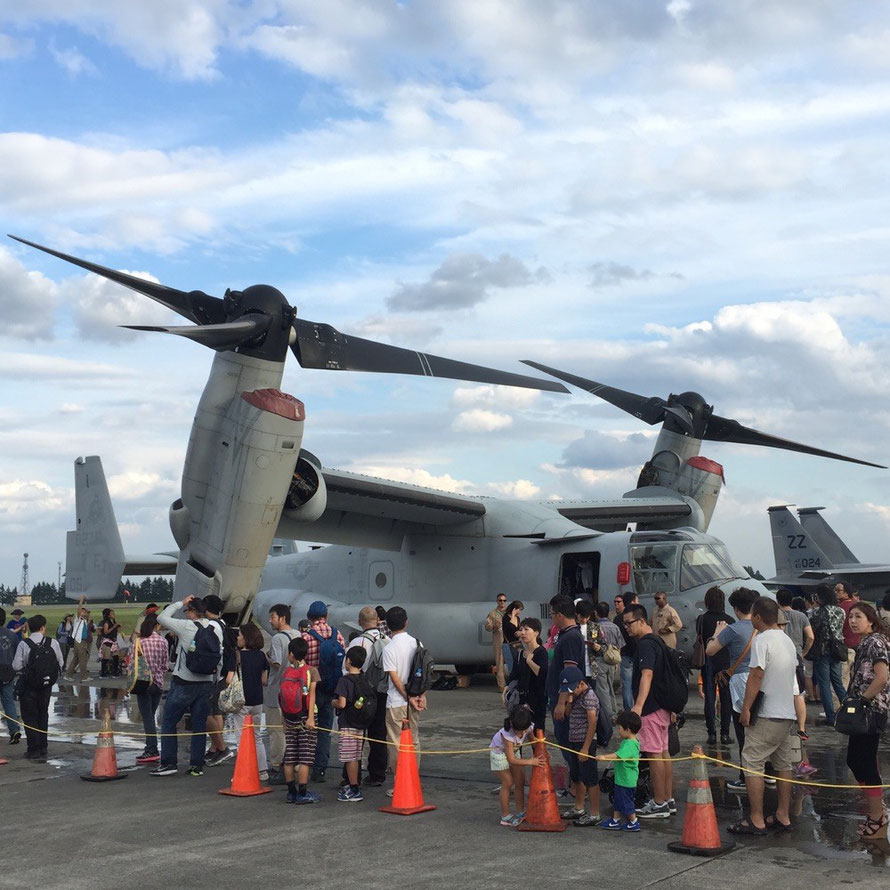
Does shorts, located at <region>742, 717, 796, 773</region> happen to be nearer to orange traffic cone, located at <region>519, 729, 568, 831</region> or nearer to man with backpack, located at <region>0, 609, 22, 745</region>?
orange traffic cone, located at <region>519, 729, 568, 831</region>

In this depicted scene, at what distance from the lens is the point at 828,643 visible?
1148 centimetres

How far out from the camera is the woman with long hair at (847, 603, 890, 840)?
21.1 feet

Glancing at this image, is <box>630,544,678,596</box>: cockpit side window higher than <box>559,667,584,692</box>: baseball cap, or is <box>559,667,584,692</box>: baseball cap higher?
<box>630,544,678,596</box>: cockpit side window

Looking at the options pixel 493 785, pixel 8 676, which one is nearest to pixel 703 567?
pixel 493 785

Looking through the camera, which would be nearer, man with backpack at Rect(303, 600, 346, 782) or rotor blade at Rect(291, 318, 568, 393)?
man with backpack at Rect(303, 600, 346, 782)

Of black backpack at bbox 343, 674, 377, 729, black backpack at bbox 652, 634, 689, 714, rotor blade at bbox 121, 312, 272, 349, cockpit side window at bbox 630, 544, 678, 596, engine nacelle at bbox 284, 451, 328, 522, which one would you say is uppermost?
rotor blade at bbox 121, 312, 272, 349

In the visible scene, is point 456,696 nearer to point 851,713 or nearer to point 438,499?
point 438,499

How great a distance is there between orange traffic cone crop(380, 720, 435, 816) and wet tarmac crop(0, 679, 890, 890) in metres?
0.25

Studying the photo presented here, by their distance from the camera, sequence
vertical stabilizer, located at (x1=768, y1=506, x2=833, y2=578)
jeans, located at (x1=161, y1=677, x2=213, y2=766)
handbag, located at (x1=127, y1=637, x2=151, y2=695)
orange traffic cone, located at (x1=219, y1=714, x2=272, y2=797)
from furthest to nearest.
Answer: vertical stabilizer, located at (x1=768, y1=506, x2=833, y2=578) → handbag, located at (x1=127, y1=637, x2=151, y2=695) → jeans, located at (x1=161, y1=677, x2=213, y2=766) → orange traffic cone, located at (x1=219, y1=714, x2=272, y2=797)

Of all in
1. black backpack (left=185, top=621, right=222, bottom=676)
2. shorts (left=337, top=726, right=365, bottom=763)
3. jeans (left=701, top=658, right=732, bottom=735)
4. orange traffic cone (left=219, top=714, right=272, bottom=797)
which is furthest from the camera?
jeans (left=701, top=658, right=732, bottom=735)

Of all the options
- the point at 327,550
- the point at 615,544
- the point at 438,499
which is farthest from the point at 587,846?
the point at 327,550

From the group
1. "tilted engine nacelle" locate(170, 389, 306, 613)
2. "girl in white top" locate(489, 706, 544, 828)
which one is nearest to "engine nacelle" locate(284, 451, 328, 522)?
"tilted engine nacelle" locate(170, 389, 306, 613)

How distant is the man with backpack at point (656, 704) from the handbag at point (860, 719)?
1081 millimetres

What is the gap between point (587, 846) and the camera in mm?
6570
